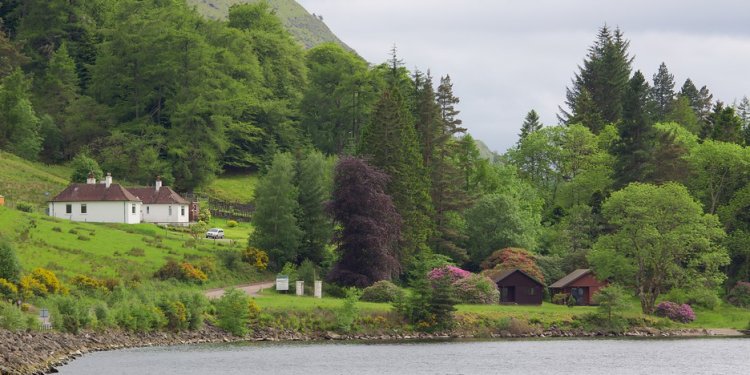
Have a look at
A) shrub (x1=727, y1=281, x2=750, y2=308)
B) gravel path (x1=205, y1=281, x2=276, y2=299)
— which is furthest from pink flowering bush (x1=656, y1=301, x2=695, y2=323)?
gravel path (x1=205, y1=281, x2=276, y2=299)

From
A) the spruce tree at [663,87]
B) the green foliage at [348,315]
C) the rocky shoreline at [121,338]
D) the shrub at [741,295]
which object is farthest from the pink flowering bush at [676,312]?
the spruce tree at [663,87]

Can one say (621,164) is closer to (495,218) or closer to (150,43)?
(495,218)

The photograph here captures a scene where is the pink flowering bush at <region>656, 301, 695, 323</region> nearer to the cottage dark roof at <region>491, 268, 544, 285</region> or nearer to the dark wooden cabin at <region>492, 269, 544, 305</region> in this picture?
the dark wooden cabin at <region>492, 269, 544, 305</region>

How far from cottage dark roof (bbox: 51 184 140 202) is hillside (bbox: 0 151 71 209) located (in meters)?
3.83

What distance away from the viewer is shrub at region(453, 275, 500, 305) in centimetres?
10038

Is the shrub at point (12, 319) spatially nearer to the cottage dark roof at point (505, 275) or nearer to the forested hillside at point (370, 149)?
the forested hillside at point (370, 149)

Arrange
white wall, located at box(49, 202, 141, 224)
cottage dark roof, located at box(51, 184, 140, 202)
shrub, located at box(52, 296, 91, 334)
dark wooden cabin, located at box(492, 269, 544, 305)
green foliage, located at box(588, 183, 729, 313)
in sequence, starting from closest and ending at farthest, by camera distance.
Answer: shrub, located at box(52, 296, 91, 334) → green foliage, located at box(588, 183, 729, 313) → dark wooden cabin, located at box(492, 269, 544, 305) → white wall, located at box(49, 202, 141, 224) → cottage dark roof, located at box(51, 184, 140, 202)

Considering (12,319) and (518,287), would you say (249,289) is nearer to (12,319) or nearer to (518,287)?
(518,287)

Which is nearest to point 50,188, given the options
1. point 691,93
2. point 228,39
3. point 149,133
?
point 149,133

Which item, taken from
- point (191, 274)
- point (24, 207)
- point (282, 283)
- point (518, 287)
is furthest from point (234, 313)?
point (24, 207)

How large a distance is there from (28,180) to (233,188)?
90.4 ft

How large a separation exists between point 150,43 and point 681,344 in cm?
7258

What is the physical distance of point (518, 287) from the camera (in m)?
104

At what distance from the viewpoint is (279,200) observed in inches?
4053
